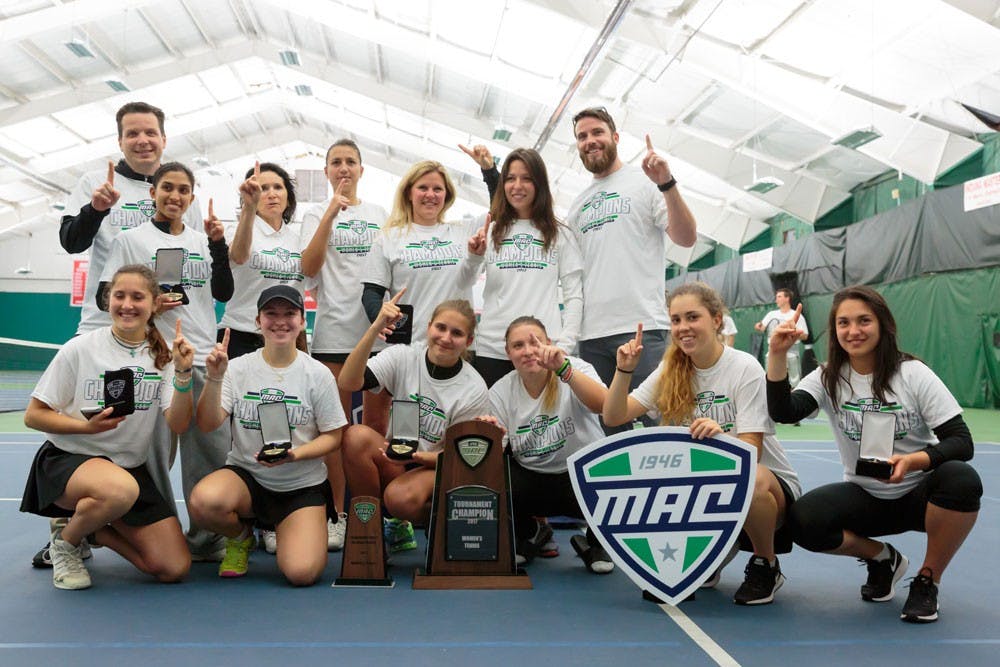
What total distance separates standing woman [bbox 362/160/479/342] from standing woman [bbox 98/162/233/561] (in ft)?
2.15

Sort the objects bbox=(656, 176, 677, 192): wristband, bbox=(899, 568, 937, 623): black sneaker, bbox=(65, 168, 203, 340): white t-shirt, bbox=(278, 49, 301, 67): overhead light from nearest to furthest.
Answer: bbox=(899, 568, 937, 623): black sneaker, bbox=(656, 176, 677, 192): wristband, bbox=(65, 168, 203, 340): white t-shirt, bbox=(278, 49, 301, 67): overhead light

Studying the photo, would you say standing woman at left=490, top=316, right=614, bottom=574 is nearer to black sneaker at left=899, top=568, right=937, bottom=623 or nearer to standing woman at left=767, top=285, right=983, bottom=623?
standing woman at left=767, top=285, right=983, bottom=623

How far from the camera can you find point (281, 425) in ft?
9.78

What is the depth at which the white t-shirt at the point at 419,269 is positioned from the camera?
362cm

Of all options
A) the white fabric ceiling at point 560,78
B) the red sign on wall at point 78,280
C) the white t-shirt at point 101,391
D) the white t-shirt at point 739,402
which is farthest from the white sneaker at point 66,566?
the red sign on wall at point 78,280

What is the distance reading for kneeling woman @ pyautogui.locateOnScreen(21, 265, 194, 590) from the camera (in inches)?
112

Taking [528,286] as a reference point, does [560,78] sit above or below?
above

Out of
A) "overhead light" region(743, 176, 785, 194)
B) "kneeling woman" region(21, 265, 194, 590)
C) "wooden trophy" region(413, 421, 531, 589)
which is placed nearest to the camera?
"kneeling woman" region(21, 265, 194, 590)

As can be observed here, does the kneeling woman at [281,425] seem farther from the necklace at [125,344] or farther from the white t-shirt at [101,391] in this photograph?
the necklace at [125,344]

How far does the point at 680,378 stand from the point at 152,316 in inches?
80.9

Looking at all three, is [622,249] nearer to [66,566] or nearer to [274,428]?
[274,428]


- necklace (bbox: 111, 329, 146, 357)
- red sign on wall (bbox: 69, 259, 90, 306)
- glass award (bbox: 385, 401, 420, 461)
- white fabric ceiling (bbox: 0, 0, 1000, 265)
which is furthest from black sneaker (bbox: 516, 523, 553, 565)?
red sign on wall (bbox: 69, 259, 90, 306)

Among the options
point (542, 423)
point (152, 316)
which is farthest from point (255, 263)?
point (542, 423)

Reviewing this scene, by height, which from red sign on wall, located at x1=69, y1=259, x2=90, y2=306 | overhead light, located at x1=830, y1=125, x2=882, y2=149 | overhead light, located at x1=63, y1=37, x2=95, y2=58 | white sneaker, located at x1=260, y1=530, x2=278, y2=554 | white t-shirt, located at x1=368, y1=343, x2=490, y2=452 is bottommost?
white sneaker, located at x1=260, y1=530, x2=278, y2=554
